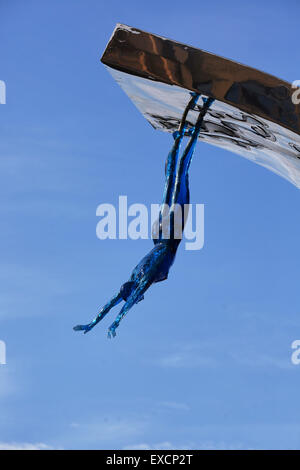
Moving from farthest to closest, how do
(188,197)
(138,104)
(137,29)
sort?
(138,104), (188,197), (137,29)

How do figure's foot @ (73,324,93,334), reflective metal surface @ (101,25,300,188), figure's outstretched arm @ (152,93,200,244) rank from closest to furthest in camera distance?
reflective metal surface @ (101,25,300,188) < figure's foot @ (73,324,93,334) < figure's outstretched arm @ (152,93,200,244)

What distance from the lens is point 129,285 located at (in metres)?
9.48

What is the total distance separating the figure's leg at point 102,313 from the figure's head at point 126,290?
0.06 m

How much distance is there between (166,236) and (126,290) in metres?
0.82

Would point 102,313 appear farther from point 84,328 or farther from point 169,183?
point 169,183

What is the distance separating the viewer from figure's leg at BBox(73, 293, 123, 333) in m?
9.34

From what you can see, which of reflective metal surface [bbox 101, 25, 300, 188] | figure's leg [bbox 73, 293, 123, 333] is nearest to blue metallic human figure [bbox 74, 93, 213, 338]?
figure's leg [bbox 73, 293, 123, 333]

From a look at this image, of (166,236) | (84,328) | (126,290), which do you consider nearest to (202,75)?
(166,236)

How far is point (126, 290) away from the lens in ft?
31.0

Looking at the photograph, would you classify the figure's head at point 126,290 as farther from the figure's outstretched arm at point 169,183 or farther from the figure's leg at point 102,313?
the figure's outstretched arm at point 169,183

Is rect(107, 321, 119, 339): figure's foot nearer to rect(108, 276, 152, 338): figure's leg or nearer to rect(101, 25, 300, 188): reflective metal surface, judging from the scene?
rect(108, 276, 152, 338): figure's leg
